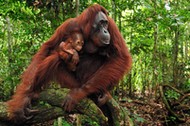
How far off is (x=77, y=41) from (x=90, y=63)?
0.79 ft

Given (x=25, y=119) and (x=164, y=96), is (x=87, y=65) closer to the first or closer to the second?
(x=25, y=119)

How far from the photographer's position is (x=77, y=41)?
2836 mm

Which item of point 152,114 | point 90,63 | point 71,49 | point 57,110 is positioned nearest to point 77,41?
point 71,49

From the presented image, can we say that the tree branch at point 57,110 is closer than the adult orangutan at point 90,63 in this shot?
Yes

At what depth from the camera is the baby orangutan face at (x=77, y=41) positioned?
2815mm

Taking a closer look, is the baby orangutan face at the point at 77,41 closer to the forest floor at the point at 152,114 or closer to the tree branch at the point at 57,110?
the tree branch at the point at 57,110

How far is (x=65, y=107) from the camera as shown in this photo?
2434 mm

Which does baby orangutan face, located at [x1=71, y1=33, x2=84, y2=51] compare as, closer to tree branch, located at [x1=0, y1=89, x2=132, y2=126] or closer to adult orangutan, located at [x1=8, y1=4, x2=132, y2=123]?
adult orangutan, located at [x1=8, y1=4, x2=132, y2=123]

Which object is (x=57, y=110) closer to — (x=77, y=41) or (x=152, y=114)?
(x=77, y=41)

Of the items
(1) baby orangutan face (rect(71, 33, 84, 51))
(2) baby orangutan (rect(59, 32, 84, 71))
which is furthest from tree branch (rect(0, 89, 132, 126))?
(1) baby orangutan face (rect(71, 33, 84, 51))

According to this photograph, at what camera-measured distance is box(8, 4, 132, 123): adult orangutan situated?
2.68 metres

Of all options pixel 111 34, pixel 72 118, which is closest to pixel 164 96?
pixel 72 118

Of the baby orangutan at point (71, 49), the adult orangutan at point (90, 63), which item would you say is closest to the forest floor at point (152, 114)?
the adult orangutan at point (90, 63)

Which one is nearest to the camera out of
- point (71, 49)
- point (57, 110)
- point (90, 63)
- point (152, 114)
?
point (57, 110)
